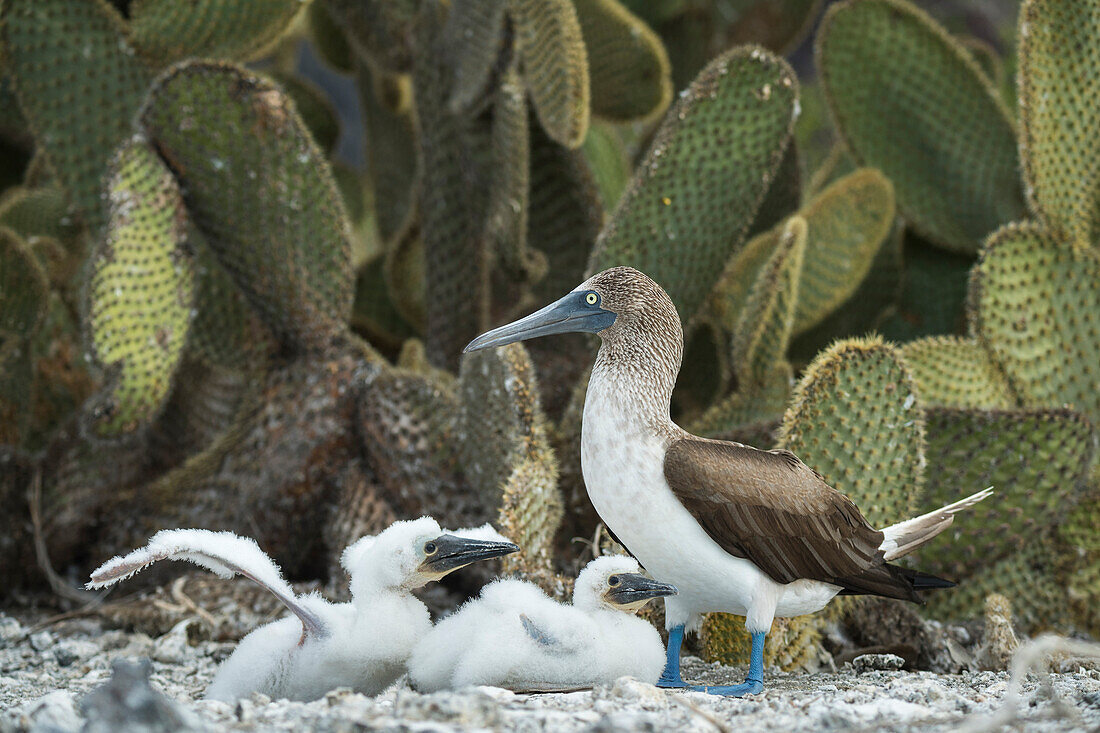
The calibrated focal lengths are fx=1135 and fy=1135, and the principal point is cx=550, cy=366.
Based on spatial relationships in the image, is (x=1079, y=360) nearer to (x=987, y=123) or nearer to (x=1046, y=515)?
(x=1046, y=515)

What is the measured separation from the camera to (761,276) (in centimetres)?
399

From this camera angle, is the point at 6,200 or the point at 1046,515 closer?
the point at 1046,515

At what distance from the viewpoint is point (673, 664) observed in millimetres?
2760

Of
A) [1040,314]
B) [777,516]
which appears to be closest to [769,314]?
[1040,314]

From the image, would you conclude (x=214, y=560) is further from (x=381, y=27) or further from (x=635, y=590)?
(x=381, y=27)

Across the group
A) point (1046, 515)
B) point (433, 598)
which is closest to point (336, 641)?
point (433, 598)

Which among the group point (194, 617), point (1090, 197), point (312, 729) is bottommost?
point (194, 617)

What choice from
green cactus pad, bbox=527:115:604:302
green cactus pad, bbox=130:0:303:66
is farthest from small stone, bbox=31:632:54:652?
green cactus pad, bbox=130:0:303:66

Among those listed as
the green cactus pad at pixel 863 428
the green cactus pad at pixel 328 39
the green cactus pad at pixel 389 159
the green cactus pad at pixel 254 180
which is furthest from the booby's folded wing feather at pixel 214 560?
the green cactus pad at pixel 328 39

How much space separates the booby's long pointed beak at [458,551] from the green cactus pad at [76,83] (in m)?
2.67

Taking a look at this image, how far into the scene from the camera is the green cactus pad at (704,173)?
4086 millimetres

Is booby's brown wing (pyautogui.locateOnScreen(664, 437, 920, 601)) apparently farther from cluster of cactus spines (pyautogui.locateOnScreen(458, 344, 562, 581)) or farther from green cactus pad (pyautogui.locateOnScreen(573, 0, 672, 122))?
green cactus pad (pyautogui.locateOnScreen(573, 0, 672, 122))

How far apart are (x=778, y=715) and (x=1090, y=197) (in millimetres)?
2964

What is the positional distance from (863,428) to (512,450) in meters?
1.03
